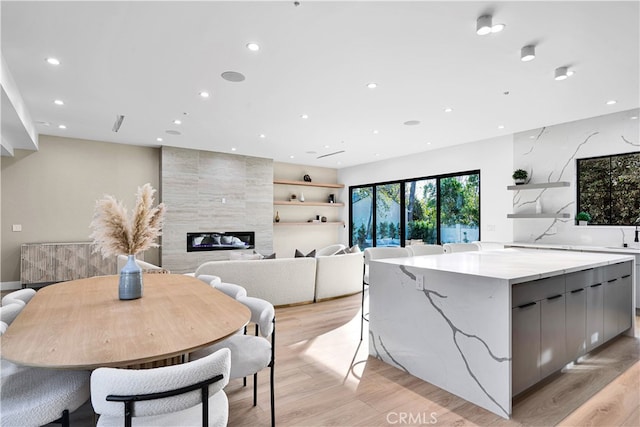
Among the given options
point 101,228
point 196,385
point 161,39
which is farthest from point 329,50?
point 196,385

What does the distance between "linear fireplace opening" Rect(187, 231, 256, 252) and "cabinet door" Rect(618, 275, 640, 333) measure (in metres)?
6.65

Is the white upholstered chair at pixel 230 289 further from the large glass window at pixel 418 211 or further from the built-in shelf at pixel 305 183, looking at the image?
the built-in shelf at pixel 305 183

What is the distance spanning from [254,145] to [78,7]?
4.57 meters

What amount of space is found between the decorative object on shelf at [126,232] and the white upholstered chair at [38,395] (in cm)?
58

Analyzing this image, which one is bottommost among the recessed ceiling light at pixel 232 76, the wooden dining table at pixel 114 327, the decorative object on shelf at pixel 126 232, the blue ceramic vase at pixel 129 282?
the wooden dining table at pixel 114 327

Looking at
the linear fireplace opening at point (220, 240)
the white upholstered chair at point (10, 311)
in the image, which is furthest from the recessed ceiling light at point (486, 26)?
the linear fireplace opening at point (220, 240)

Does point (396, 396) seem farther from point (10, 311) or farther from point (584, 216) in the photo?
point (584, 216)

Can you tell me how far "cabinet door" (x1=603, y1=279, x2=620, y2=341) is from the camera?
10.2 feet

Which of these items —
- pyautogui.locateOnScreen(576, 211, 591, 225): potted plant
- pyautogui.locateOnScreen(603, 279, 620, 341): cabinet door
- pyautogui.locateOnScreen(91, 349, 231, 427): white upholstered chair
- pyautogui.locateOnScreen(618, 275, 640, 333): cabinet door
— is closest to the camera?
pyautogui.locateOnScreen(91, 349, 231, 427): white upholstered chair

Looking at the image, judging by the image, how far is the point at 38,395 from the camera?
1358 mm

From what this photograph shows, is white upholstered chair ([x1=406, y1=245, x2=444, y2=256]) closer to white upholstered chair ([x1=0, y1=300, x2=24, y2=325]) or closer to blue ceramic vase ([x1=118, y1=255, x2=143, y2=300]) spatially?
blue ceramic vase ([x1=118, y1=255, x2=143, y2=300])

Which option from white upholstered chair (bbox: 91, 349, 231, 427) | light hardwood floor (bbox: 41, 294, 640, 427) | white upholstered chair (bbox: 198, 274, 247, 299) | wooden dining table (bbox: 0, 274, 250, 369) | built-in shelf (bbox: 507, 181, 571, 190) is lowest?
light hardwood floor (bbox: 41, 294, 640, 427)

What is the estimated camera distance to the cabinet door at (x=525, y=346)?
2135 mm

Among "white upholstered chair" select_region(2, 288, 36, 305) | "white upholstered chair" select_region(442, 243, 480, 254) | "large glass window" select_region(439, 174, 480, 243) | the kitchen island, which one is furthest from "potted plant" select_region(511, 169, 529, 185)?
"white upholstered chair" select_region(2, 288, 36, 305)
